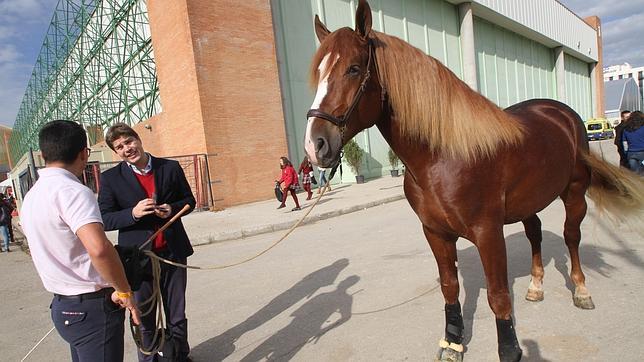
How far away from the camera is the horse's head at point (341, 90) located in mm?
1695

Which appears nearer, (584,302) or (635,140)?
(584,302)

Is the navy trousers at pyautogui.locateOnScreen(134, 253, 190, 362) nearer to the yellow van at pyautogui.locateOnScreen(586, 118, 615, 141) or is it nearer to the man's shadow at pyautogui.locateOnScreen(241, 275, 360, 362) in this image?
the man's shadow at pyautogui.locateOnScreen(241, 275, 360, 362)

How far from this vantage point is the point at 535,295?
310 centimetres

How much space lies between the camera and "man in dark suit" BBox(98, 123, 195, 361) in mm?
2379

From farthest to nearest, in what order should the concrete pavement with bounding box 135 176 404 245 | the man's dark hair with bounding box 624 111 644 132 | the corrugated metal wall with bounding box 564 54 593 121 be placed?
the corrugated metal wall with bounding box 564 54 593 121, the concrete pavement with bounding box 135 176 404 245, the man's dark hair with bounding box 624 111 644 132

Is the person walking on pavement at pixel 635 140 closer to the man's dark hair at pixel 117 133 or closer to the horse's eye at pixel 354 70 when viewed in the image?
the horse's eye at pixel 354 70

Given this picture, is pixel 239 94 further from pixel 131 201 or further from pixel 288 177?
pixel 131 201

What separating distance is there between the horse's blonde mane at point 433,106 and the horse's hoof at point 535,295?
1.70 metres

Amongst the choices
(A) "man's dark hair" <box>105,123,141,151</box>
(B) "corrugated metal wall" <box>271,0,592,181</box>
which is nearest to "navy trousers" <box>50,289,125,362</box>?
(A) "man's dark hair" <box>105,123,141,151</box>

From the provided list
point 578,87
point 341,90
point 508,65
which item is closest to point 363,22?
point 341,90

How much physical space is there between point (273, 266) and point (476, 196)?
3652 mm

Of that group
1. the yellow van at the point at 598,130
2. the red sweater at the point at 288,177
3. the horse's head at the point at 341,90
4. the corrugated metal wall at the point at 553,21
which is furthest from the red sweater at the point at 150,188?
the yellow van at the point at 598,130

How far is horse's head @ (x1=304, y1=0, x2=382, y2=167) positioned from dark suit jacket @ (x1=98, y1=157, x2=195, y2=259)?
1.39 meters

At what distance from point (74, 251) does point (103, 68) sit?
25.3 meters
